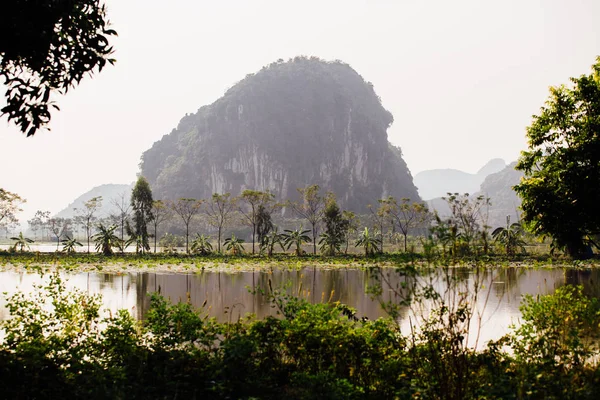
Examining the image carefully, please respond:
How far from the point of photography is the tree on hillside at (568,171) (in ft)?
33.4

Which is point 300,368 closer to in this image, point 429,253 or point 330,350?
point 330,350

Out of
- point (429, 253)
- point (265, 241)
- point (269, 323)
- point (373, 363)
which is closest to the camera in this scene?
point (429, 253)

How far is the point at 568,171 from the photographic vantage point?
33.8 feet

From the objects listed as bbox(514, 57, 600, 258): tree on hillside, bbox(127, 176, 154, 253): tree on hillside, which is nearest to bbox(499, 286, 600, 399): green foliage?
bbox(514, 57, 600, 258): tree on hillside

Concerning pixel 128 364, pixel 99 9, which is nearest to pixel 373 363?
pixel 128 364

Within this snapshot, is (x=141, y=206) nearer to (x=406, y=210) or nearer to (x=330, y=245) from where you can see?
(x=330, y=245)

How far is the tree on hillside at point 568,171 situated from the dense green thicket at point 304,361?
4713 mm

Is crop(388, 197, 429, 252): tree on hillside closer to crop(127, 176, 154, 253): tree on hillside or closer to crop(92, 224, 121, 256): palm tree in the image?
crop(127, 176, 154, 253): tree on hillside

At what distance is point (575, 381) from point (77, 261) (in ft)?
132

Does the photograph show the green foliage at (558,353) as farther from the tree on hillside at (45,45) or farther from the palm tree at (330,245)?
the palm tree at (330,245)

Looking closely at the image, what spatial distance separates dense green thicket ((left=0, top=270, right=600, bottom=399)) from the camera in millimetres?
5105

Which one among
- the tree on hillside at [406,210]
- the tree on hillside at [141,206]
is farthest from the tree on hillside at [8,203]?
the tree on hillside at [406,210]

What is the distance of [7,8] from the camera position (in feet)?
20.7

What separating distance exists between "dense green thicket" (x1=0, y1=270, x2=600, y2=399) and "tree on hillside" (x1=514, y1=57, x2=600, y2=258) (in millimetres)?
4713
